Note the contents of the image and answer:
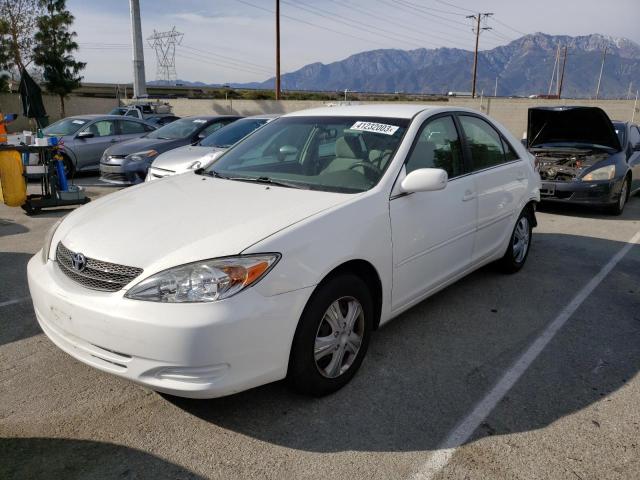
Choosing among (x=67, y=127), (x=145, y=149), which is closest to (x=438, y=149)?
(x=145, y=149)

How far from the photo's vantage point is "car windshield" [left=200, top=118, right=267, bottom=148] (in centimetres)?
848

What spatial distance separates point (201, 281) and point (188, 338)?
265 mm

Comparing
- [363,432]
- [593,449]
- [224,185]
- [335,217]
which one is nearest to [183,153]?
[224,185]

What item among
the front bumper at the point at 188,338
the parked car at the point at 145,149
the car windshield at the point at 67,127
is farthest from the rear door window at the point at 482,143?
the car windshield at the point at 67,127

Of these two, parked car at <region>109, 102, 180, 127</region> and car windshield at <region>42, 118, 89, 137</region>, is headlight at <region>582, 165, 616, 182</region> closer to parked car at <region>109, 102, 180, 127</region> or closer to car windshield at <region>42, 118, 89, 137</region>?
car windshield at <region>42, 118, 89, 137</region>

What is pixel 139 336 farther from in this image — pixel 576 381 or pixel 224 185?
pixel 576 381

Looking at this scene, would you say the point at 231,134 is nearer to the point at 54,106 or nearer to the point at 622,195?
the point at 622,195

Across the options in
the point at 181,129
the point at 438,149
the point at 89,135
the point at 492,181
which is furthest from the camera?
the point at 89,135

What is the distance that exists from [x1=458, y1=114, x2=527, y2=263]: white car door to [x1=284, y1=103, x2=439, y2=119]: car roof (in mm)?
525

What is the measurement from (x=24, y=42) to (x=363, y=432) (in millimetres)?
33015

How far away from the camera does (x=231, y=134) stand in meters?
8.70

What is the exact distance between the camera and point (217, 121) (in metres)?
10.3

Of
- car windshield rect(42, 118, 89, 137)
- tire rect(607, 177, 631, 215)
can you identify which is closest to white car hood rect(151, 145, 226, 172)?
car windshield rect(42, 118, 89, 137)

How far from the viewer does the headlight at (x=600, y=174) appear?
788 centimetres
